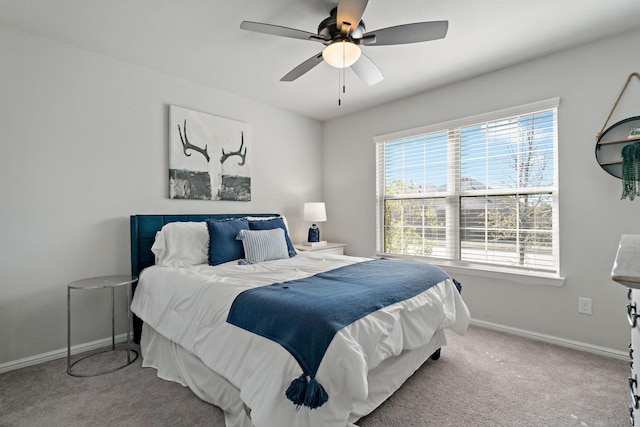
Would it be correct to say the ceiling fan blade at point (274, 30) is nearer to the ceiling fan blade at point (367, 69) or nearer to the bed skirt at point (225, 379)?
the ceiling fan blade at point (367, 69)

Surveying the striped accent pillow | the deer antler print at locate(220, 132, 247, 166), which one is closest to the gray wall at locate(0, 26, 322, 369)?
the deer antler print at locate(220, 132, 247, 166)

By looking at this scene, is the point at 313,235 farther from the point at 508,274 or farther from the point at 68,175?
the point at 68,175

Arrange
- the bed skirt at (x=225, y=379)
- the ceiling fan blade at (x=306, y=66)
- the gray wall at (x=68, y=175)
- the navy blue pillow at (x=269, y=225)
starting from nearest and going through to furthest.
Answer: the bed skirt at (x=225, y=379) < the ceiling fan blade at (x=306, y=66) < the gray wall at (x=68, y=175) < the navy blue pillow at (x=269, y=225)

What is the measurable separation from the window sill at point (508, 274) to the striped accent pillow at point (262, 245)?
1.80 meters

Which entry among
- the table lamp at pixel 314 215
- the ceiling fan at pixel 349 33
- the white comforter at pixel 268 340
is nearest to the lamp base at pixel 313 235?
the table lamp at pixel 314 215

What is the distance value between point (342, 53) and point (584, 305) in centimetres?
284

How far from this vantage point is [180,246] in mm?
2727

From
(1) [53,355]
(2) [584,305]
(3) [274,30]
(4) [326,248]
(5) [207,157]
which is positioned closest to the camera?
(3) [274,30]

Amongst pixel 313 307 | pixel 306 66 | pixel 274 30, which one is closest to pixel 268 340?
pixel 313 307

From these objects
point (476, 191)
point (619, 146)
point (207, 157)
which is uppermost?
point (207, 157)

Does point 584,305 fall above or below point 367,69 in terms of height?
below

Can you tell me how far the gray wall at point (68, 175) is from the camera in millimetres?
2361

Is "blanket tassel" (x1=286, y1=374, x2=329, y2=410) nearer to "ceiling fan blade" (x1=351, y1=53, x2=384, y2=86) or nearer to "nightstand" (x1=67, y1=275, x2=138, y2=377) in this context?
"nightstand" (x1=67, y1=275, x2=138, y2=377)

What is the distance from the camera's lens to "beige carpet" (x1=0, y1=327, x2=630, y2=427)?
1735 mm
